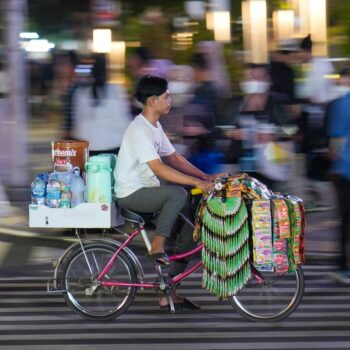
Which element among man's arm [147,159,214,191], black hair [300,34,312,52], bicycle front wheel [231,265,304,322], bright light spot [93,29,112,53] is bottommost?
bicycle front wheel [231,265,304,322]

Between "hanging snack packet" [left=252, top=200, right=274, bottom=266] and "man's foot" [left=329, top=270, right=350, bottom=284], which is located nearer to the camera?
"hanging snack packet" [left=252, top=200, right=274, bottom=266]

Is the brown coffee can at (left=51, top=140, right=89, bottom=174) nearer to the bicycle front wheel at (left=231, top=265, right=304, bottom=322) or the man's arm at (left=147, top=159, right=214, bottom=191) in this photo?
the man's arm at (left=147, top=159, right=214, bottom=191)

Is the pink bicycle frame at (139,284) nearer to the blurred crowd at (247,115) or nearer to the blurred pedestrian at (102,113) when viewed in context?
the blurred crowd at (247,115)

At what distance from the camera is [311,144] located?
38.8 ft

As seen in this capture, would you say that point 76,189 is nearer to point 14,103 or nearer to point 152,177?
point 152,177

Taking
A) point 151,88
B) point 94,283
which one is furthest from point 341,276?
point 151,88

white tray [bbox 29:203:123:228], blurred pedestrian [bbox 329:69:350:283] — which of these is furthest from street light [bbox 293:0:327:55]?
white tray [bbox 29:203:123:228]

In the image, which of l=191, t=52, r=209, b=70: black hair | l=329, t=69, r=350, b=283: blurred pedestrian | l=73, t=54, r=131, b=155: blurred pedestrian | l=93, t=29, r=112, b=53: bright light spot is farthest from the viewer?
l=93, t=29, r=112, b=53: bright light spot

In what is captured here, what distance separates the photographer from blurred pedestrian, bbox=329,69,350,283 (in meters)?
8.80

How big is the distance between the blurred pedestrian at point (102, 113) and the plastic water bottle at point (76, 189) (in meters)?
3.05

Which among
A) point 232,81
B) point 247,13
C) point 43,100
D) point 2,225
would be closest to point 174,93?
point 2,225

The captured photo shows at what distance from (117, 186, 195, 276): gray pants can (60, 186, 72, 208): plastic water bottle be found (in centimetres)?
35

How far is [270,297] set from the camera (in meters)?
7.56

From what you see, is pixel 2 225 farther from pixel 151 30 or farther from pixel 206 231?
pixel 151 30
